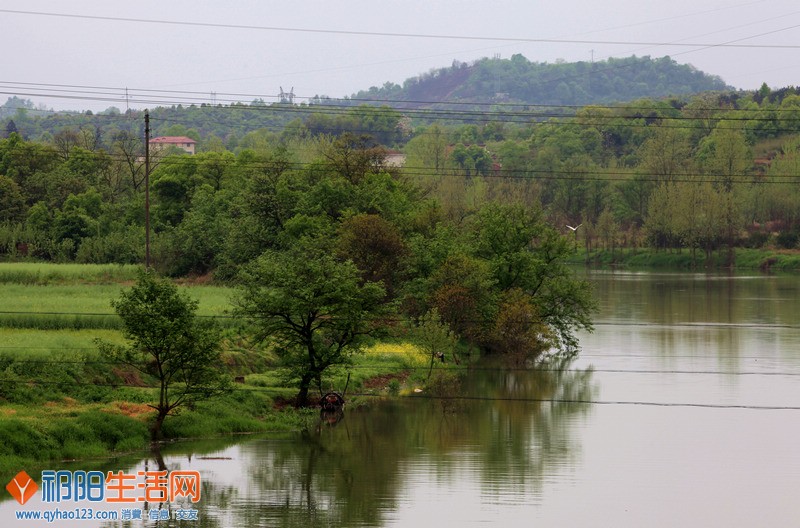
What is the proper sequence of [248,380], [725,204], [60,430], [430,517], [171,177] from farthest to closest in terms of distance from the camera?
[725,204] → [171,177] → [248,380] → [60,430] → [430,517]

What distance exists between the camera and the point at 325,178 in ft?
208

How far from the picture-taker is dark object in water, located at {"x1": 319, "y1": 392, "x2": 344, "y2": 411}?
38.2 m

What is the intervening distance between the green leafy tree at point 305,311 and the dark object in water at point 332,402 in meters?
0.58

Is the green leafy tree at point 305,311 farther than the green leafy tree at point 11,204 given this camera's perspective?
No

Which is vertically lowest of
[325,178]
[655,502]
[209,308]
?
[655,502]

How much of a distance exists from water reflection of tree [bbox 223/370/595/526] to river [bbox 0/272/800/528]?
7cm

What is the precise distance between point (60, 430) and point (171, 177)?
43193mm

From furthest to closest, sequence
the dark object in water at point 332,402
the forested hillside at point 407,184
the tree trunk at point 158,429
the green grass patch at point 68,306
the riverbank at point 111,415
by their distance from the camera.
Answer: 1. the forested hillside at point 407,184
2. the green grass patch at point 68,306
3. the dark object in water at point 332,402
4. the tree trunk at point 158,429
5. the riverbank at point 111,415

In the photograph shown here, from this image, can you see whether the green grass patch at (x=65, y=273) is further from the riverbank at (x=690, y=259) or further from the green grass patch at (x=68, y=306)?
the riverbank at (x=690, y=259)

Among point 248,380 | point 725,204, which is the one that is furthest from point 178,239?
point 725,204

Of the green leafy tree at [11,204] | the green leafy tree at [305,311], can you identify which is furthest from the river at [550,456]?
the green leafy tree at [11,204]

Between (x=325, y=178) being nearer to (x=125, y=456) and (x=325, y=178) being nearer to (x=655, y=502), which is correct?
(x=125, y=456)

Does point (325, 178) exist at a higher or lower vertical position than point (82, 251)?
higher

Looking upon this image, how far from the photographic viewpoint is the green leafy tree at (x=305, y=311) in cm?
3772
